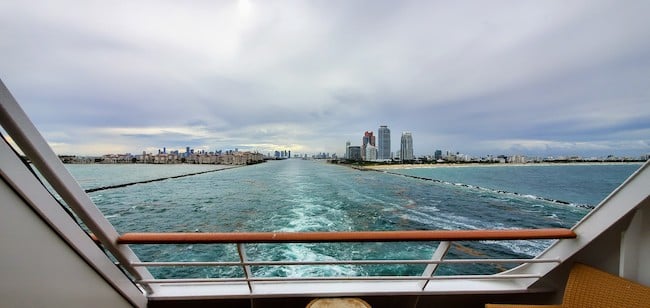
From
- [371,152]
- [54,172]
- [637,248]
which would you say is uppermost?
[371,152]

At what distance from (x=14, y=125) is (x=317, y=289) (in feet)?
4.11

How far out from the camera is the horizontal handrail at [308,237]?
86 centimetres

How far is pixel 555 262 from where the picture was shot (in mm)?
1099

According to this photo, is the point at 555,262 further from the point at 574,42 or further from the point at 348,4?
the point at 348,4

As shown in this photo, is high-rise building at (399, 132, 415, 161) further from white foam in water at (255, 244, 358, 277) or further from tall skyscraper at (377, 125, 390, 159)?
white foam in water at (255, 244, 358, 277)

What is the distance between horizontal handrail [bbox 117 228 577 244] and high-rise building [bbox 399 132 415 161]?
5242cm

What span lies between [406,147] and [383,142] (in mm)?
5652

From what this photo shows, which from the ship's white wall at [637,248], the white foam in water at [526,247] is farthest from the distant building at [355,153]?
the ship's white wall at [637,248]

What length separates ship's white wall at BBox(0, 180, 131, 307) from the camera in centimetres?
65

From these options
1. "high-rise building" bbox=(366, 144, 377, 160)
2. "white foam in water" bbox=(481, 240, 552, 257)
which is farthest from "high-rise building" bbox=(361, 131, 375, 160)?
"white foam in water" bbox=(481, 240, 552, 257)

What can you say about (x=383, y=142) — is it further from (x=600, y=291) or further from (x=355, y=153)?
(x=600, y=291)

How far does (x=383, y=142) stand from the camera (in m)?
52.2

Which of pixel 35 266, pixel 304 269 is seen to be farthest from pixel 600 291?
pixel 304 269

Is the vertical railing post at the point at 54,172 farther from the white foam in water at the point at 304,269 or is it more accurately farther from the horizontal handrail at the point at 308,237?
the white foam in water at the point at 304,269
